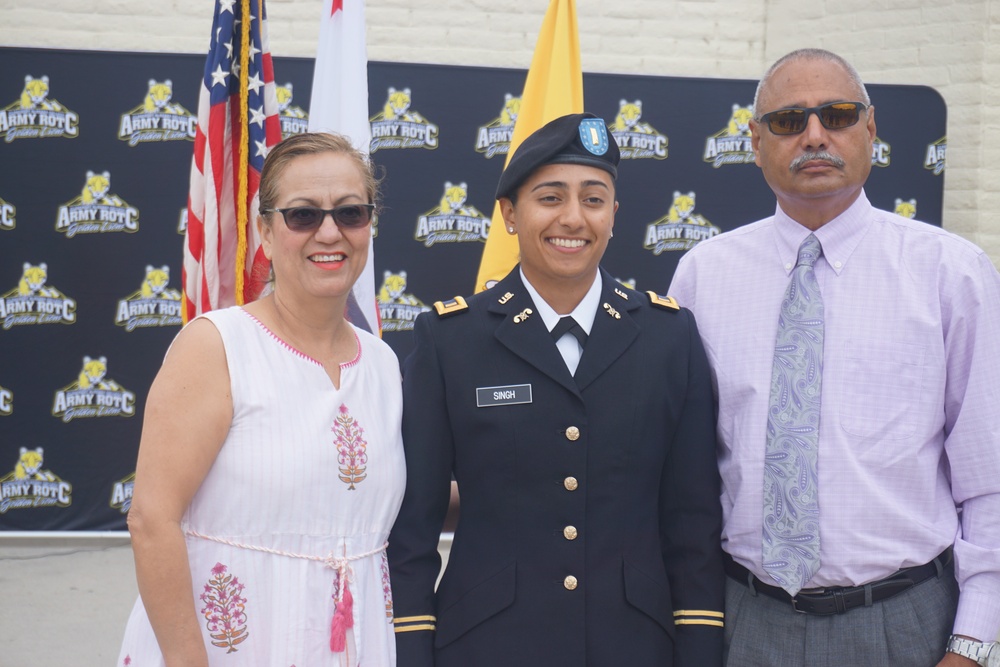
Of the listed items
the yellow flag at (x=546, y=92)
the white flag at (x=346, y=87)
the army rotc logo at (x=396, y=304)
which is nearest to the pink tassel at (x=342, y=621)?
the white flag at (x=346, y=87)

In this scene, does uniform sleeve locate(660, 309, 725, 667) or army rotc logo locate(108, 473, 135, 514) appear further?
army rotc logo locate(108, 473, 135, 514)

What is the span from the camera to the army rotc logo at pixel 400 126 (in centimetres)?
487

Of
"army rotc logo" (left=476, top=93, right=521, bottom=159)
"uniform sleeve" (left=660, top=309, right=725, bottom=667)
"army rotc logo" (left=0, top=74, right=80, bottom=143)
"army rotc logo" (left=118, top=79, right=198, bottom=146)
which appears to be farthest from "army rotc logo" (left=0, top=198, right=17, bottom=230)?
"uniform sleeve" (left=660, top=309, right=725, bottom=667)

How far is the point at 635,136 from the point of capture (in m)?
5.02

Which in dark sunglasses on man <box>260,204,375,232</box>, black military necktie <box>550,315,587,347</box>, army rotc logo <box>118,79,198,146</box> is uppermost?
army rotc logo <box>118,79,198,146</box>

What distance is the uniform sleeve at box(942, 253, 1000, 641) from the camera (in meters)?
1.95

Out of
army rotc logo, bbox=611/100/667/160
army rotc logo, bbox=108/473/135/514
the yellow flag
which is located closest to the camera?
the yellow flag

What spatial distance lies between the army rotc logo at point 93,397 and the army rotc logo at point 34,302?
259 mm

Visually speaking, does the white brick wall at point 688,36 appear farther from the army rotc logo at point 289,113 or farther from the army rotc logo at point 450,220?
the army rotc logo at point 450,220

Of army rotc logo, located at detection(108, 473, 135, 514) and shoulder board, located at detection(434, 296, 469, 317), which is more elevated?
shoulder board, located at detection(434, 296, 469, 317)

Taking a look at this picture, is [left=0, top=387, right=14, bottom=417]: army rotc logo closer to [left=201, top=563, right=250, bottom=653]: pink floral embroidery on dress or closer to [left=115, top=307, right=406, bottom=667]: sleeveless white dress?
[left=115, top=307, right=406, bottom=667]: sleeveless white dress

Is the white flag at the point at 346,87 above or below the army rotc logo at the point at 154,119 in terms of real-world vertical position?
below

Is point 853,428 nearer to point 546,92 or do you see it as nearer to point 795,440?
point 795,440

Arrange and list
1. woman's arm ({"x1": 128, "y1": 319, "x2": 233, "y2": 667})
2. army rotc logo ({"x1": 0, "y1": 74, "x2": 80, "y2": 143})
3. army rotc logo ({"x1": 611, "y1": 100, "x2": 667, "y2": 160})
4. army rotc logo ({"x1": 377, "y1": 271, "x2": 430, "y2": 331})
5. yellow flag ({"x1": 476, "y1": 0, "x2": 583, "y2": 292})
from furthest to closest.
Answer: army rotc logo ({"x1": 611, "y1": 100, "x2": 667, "y2": 160}) < army rotc logo ({"x1": 377, "y1": 271, "x2": 430, "y2": 331}) < army rotc logo ({"x1": 0, "y1": 74, "x2": 80, "y2": 143}) < yellow flag ({"x1": 476, "y1": 0, "x2": 583, "y2": 292}) < woman's arm ({"x1": 128, "y1": 319, "x2": 233, "y2": 667})
